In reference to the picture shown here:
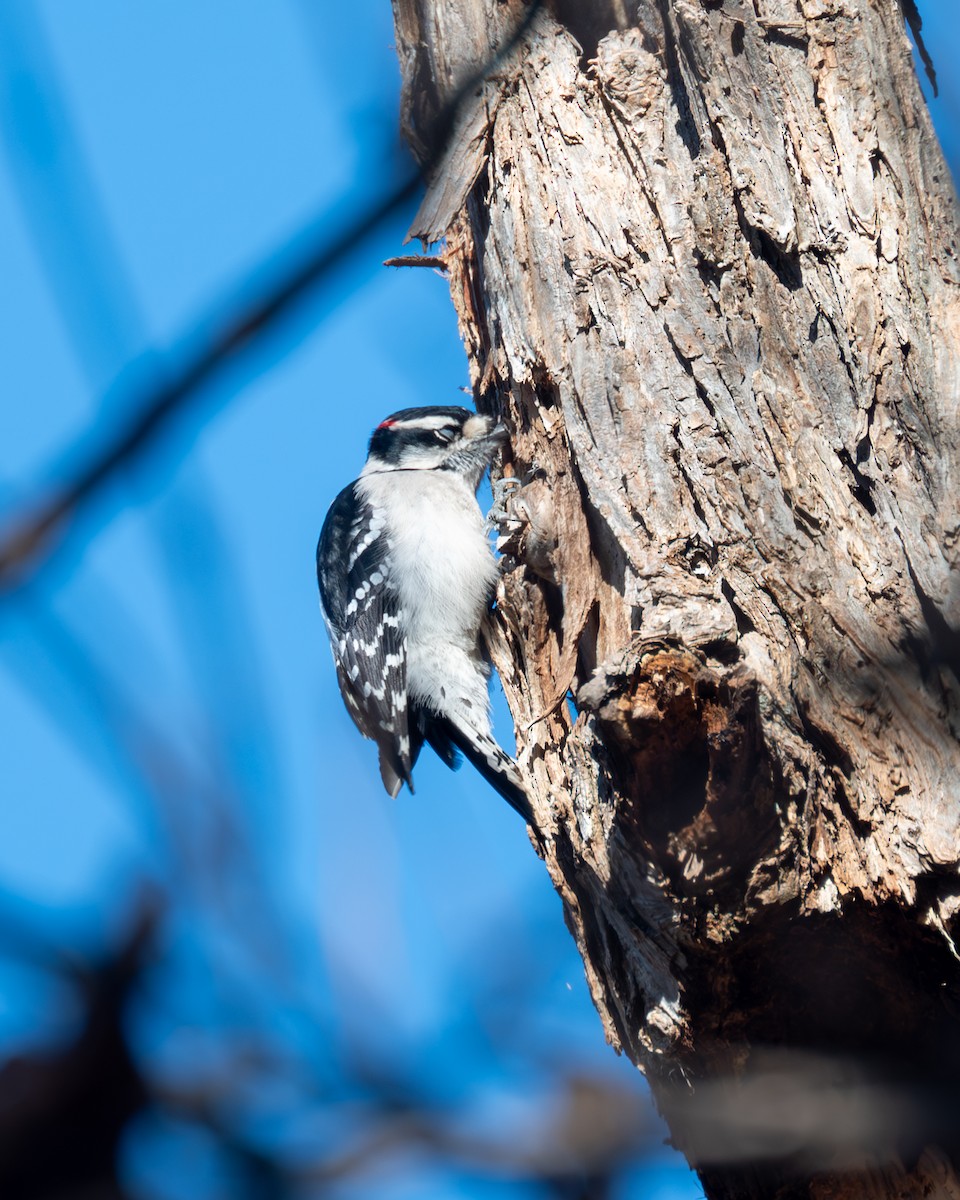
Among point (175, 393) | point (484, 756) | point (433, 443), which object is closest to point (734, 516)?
point (484, 756)

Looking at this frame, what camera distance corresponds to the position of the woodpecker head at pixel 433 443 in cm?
402

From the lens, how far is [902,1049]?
85.3 inches

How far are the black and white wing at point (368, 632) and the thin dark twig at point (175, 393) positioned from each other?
297cm

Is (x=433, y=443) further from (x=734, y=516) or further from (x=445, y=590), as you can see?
(x=734, y=516)

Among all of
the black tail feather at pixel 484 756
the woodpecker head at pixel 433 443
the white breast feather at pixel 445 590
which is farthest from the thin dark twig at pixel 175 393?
the white breast feather at pixel 445 590

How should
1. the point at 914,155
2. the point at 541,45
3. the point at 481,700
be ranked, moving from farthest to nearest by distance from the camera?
the point at 481,700 < the point at 541,45 < the point at 914,155

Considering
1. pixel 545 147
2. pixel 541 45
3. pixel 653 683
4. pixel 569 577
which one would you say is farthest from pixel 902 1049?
pixel 541 45

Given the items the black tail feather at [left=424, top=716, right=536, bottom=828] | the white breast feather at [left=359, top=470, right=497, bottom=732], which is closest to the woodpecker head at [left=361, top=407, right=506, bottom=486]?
the white breast feather at [left=359, top=470, right=497, bottom=732]

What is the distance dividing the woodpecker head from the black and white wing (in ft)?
0.80

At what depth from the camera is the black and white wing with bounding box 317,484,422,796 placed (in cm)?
405

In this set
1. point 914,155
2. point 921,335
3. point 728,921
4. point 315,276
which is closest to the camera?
point 315,276

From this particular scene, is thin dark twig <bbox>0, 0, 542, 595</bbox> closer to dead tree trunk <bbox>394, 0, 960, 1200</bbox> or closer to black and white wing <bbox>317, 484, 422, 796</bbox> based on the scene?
dead tree trunk <bbox>394, 0, 960, 1200</bbox>

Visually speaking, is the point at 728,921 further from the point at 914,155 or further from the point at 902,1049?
the point at 914,155

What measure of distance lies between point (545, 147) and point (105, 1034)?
2.78 metres
